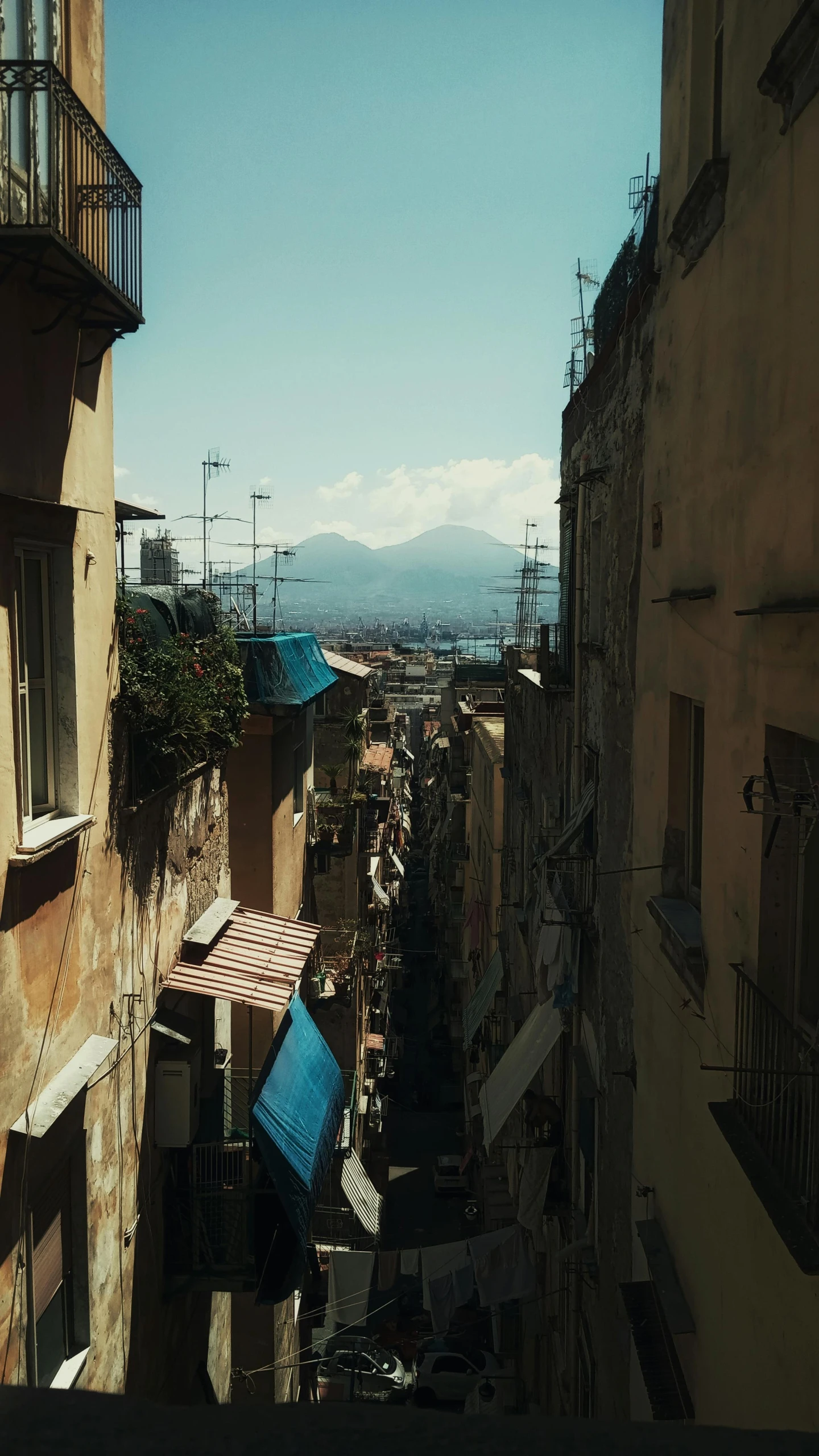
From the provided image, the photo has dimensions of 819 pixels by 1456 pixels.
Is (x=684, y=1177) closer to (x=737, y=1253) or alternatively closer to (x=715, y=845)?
(x=737, y=1253)

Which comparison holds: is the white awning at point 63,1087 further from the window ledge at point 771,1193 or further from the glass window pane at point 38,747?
the window ledge at point 771,1193

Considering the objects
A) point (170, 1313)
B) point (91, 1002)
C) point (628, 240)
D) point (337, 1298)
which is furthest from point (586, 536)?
point (337, 1298)

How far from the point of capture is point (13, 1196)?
652 cm

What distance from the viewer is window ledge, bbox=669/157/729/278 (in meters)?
5.79

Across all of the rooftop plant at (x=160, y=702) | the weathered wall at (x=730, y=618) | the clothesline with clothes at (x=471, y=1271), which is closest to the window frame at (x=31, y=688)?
the rooftop plant at (x=160, y=702)

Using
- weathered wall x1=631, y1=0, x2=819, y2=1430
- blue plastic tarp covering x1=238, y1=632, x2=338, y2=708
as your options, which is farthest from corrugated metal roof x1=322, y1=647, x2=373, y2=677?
weathered wall x1=631, y1=0, x2=819, y2=1430

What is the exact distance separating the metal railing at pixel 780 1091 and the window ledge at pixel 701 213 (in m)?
4.18

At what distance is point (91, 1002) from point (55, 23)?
6.90 metres

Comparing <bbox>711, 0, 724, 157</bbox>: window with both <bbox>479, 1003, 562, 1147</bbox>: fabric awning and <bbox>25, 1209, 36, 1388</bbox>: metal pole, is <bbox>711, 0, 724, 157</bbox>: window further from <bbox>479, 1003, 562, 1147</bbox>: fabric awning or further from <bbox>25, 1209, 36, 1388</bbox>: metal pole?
<bbox>479, 1003, 562, 1147</bbox>: fabric awning

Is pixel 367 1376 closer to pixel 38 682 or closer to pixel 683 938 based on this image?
pixel 683 938

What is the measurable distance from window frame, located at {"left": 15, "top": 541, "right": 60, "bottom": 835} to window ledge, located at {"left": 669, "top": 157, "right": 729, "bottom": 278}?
4617 mm

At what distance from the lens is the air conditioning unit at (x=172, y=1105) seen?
32.4 ft

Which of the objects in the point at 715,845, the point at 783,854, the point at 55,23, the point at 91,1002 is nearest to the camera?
the point at 783,854

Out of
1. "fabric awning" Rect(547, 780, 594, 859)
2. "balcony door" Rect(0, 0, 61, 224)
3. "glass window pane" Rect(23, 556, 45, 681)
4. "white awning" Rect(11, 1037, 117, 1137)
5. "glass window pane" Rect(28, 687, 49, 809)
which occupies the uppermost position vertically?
"balcony door" Rect(0, 0, 61, 224)
